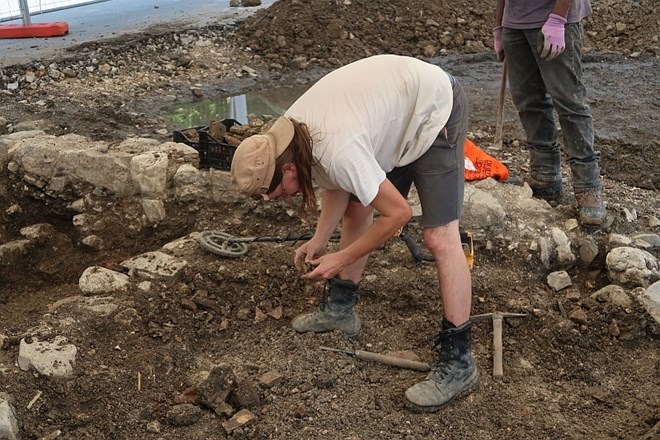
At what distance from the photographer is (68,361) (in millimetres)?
3090

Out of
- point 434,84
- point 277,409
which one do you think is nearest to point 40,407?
point 277,409

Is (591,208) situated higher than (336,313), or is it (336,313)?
(591,208)

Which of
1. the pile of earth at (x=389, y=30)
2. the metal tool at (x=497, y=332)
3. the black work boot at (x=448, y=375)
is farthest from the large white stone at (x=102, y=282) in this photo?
the pile of earth at (x=389, y=30)

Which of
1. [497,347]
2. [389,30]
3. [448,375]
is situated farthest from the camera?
[389,30]

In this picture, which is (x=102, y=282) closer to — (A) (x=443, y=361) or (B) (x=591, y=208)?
(A) (x=443, y=361)

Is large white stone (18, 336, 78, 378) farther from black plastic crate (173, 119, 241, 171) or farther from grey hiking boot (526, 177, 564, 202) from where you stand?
grey hiking boot (526, 177, 564, 202)

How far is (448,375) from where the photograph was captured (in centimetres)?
305

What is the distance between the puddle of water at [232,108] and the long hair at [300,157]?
13.6 feet

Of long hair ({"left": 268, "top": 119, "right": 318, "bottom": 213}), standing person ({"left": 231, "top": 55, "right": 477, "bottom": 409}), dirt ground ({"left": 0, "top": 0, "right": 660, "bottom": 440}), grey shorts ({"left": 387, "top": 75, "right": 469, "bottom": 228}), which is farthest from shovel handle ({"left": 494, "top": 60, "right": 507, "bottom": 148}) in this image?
long hair ({"left": 268, "top": 119, "right": 318, "bottom": 213})

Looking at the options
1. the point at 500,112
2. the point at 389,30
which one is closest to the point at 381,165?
the point at 500,112

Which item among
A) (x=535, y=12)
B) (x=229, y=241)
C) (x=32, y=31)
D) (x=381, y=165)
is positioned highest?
(x=535, y=12)

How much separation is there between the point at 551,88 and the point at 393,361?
1.79 meters

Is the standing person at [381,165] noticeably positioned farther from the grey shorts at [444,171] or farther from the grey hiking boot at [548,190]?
the grey hiking boot at [548,190]

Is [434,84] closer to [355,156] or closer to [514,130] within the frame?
[355,156]
